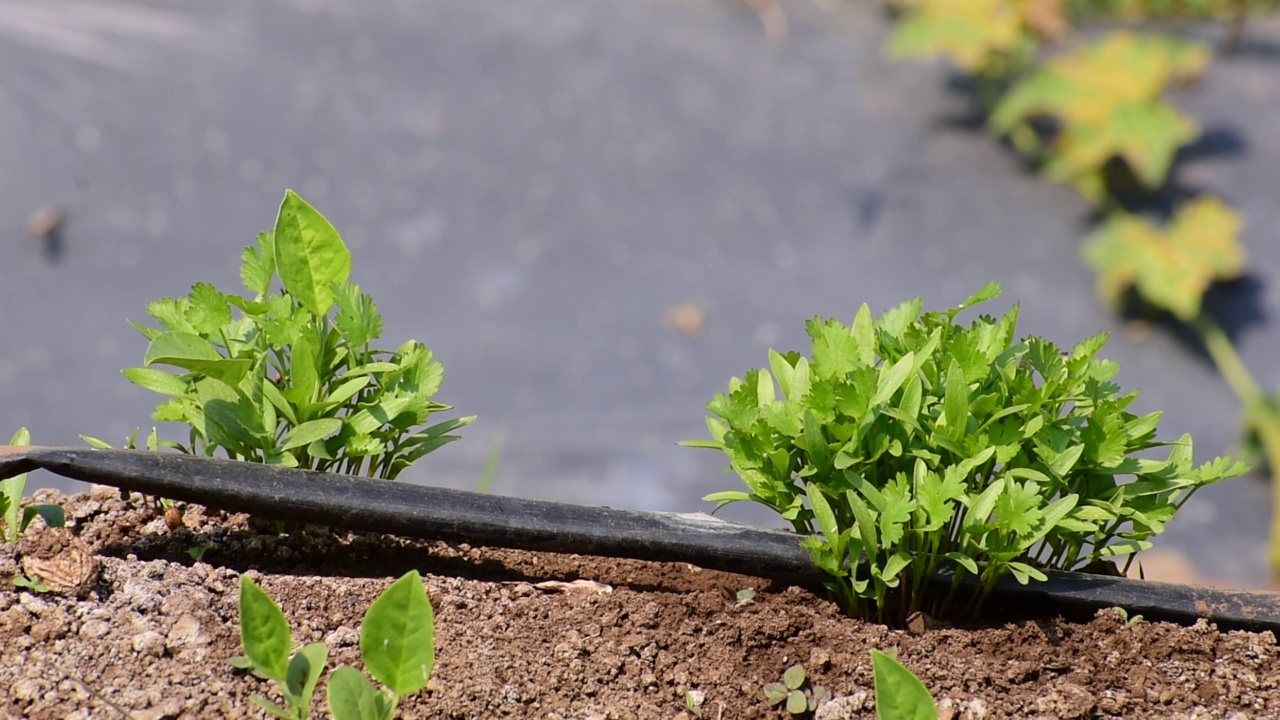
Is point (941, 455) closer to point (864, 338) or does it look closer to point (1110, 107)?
point (864, 338)

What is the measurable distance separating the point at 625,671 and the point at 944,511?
380 millimetres

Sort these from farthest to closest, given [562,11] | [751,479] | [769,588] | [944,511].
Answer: [562,11], [769,588], [751,479], [944,511]

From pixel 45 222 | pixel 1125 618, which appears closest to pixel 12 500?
pixel 1125 618

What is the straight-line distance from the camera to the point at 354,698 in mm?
1027

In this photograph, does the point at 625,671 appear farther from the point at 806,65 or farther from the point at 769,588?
the point at 806,65

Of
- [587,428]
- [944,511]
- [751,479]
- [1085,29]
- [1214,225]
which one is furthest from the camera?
[1085,29]

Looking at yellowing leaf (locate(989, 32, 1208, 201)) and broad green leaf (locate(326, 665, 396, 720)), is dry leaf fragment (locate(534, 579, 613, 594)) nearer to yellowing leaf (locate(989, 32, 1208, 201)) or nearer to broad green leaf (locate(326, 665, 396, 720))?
broad green leaf (locate(326, 665, 396, 720))

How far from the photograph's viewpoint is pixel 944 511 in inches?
47.0

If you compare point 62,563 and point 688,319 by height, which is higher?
point 688,319

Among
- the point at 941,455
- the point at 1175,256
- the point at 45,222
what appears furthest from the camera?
the point at 1175,256

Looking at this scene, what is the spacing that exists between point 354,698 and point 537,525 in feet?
1.16

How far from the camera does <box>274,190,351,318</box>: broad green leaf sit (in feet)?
4.27

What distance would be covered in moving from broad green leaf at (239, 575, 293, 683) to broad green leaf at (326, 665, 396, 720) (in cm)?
6

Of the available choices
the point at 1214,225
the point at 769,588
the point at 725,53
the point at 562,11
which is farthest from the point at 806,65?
the point at 769,588
